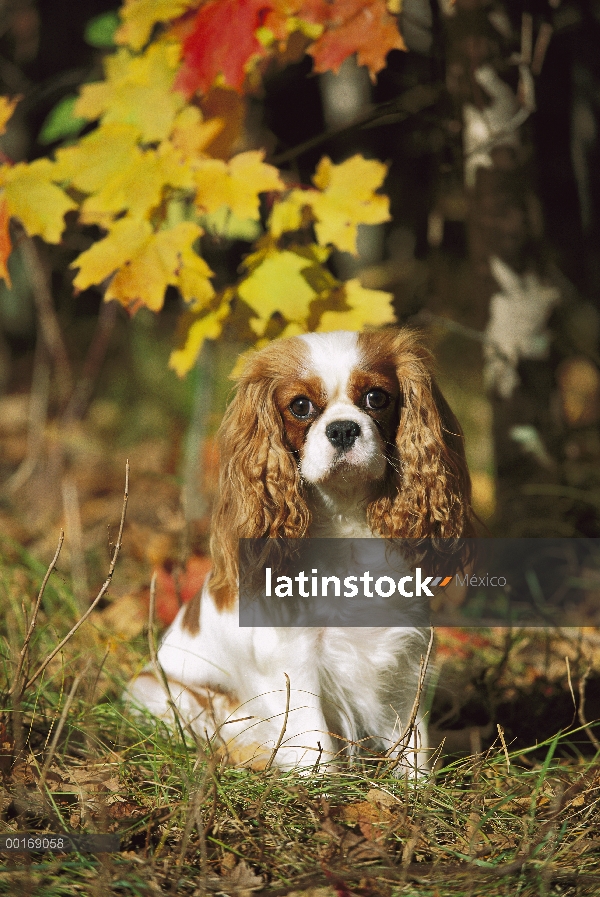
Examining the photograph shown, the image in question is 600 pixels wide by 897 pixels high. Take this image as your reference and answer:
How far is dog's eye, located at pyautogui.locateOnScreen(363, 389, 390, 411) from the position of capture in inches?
89.4

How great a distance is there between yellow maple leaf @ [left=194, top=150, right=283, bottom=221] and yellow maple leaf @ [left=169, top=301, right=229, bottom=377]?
33 centimetres

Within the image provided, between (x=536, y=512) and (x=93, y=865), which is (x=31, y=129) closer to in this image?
(x=536, y=512)

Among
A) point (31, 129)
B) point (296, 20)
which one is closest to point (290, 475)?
point (296, 20)

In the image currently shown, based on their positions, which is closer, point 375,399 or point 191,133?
point 375,399

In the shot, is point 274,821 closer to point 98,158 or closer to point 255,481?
point 255,481

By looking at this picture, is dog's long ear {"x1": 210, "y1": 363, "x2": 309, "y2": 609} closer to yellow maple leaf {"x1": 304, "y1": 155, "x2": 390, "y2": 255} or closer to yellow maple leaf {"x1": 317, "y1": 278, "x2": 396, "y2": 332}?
yellow maple leaf {"x1": 317, "y1": 278, "x2": 396, "y2": 332}

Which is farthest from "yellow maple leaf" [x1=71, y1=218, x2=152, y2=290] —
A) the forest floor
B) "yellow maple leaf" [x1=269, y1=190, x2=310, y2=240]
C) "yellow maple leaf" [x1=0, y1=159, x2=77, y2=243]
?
the forest floor

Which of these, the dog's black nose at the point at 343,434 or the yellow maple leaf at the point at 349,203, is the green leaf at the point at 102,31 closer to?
the yellow maple leaf at the point at 349,203

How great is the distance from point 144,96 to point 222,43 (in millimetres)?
347

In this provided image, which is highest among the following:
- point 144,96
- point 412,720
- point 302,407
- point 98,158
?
point 144,96

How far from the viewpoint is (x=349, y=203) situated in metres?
2.80

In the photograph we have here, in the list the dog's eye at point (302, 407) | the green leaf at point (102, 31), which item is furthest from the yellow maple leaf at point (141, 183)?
the dog's eye at point (302, 407)

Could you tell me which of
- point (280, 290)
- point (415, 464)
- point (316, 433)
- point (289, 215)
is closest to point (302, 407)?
point (316, 433)

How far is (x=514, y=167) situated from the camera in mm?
3527
